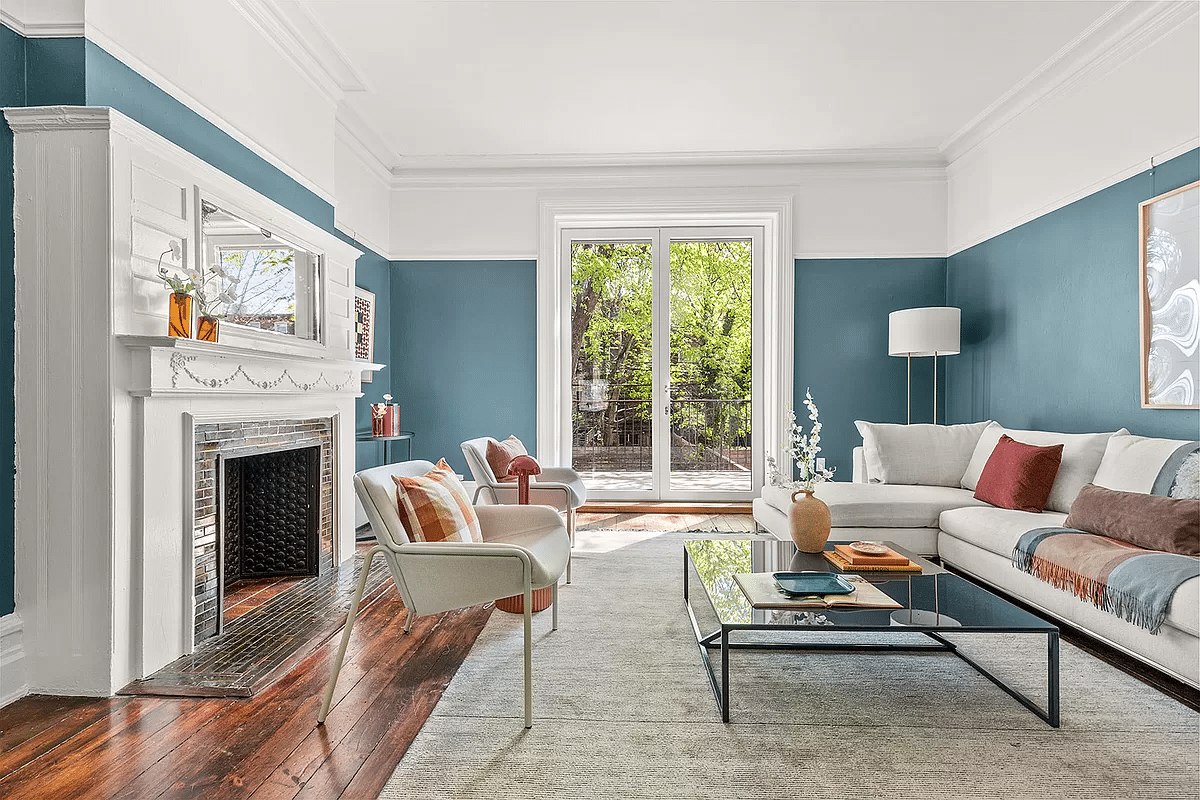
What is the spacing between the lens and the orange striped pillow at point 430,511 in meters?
2.49

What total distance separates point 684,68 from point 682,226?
2168mm

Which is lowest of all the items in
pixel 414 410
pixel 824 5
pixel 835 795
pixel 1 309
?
pixel 835 795

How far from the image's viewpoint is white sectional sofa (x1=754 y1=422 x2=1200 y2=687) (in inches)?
97.3

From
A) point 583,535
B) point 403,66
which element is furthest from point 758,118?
point 583,535

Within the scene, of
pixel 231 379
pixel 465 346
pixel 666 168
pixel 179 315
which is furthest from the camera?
pixel 465 346

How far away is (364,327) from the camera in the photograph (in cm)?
554

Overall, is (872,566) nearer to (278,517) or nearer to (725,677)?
(725,677)

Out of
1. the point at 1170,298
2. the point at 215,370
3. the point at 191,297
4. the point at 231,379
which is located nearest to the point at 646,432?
the point at 1170,298

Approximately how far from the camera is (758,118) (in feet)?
16.8

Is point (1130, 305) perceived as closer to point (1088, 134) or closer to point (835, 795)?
point (1088, 134)

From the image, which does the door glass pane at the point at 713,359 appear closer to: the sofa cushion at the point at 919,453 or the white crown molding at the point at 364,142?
the sofa cushion at the point at 919,453

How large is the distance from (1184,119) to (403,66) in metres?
4.04

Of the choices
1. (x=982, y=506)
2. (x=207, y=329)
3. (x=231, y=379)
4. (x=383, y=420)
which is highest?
(x=207, y=329)

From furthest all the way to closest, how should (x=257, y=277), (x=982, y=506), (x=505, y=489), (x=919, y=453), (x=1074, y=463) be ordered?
(x=919, y=453) < (x=505, y=489) < (x=982, y=506) < (x=1074, y=463) < (x=257, y=277)
